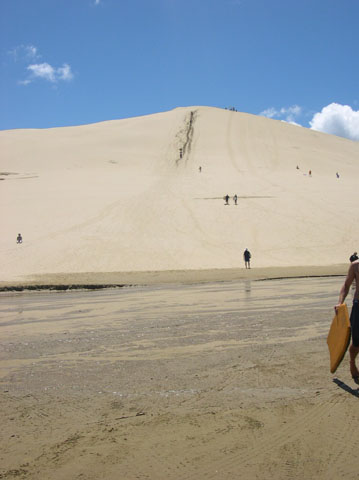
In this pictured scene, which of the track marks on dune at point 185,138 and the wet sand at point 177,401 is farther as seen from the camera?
the track marks on dune at point 185,138

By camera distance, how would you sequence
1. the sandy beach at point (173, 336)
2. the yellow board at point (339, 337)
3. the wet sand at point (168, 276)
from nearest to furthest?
the sandy beach at point (173, 336)
the yellow board at point (339, 337)
the wet sand at point (168, 276)

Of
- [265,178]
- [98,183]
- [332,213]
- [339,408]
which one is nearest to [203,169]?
[265,178]

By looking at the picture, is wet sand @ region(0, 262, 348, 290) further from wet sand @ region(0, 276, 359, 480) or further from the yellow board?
the yellow board

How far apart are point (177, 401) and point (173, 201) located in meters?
29.2

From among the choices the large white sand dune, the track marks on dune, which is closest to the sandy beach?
the large white sand dune

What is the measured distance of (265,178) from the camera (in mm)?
40812

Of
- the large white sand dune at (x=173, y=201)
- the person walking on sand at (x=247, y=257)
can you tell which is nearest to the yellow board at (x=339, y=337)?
the person walking on sand at (x=247, y=257)

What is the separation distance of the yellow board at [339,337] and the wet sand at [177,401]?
9.0 inches

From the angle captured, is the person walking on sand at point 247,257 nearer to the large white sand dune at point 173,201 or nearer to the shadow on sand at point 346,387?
the large white sand dune at point 173,201

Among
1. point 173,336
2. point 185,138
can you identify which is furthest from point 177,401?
point 185,138

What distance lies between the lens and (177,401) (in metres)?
4.07

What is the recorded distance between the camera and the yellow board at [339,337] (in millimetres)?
4426

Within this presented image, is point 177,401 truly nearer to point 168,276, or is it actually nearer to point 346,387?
point 346,387

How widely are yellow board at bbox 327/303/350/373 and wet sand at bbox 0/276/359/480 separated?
23cm
